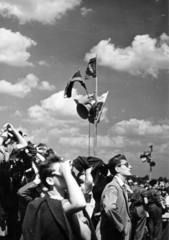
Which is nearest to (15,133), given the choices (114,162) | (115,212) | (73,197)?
(114,162)

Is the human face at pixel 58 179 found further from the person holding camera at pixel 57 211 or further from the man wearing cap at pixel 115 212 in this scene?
the man wearing cap at pixel 115 212

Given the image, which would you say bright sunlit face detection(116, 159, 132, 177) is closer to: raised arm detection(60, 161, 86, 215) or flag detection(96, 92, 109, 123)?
raised arm detection(60, 161, 86, 215)

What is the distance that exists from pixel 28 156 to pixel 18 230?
1.81m

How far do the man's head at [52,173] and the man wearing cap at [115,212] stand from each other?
1854 mm

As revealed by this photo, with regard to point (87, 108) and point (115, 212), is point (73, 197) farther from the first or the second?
point (87, 108)

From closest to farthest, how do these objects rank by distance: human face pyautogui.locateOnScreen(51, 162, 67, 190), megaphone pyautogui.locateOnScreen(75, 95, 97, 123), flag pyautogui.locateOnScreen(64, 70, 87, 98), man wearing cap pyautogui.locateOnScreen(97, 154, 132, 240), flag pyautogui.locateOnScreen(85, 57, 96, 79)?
1. human face pyautogui.locateOnScreen(51, 162, 67, 190)
2. man wearing cap pyautogui.locateOnScreen(97, 154, 132, 240)
3. megaphone pyautogui.locateOnScreen(75, 95, 97, 123)
4. flag pyautogui.locateOnScreen(64, 70, 87, 98)
5. flag pyautogui.locateOnScreen(85, 57, 96, 79)

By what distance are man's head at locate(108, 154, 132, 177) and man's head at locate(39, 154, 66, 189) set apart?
2393 mm

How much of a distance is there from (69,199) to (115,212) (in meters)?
2.00

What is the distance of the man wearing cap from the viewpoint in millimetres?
4645

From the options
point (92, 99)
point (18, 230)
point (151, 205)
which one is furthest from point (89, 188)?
point (92, 99)

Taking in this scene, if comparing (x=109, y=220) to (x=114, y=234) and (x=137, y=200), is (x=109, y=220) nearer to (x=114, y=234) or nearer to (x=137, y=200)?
(x=114, y=234)

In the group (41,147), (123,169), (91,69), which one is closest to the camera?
(123,169)

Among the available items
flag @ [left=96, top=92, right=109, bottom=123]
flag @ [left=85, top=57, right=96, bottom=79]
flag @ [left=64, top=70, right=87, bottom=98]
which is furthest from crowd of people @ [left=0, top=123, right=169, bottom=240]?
flag @ [left=85, top=57, right=96, bottom=79]

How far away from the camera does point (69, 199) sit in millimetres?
2760
